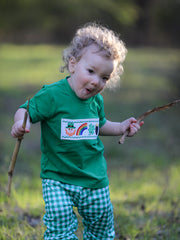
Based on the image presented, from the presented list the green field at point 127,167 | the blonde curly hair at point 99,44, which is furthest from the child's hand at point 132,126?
the green field at point 127,167

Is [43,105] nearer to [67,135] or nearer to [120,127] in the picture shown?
[67,135]

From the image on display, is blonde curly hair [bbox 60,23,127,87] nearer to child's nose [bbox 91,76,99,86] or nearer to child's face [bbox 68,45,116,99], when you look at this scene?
child's face [bbox 68,45,116,99]

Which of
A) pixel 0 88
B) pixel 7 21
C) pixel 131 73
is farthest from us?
pixel 131 73

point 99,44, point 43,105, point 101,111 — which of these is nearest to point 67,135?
point 43,105

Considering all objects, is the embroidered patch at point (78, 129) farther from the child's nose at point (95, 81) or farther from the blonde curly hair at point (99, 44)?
the blonde curly hair at point (99, 44)

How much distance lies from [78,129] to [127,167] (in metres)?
3.69

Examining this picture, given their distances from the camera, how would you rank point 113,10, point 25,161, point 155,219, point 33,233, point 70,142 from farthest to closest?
1. point 113,10
2. point 25,161
3. point 155,219
4. point 33,233
5. point 70,142

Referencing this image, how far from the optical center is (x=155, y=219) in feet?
10.3

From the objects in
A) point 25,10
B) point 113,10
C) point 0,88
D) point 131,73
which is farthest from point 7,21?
point 131,73

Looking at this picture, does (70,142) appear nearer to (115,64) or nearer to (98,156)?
(98,156)

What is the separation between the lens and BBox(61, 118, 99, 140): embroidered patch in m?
2.17

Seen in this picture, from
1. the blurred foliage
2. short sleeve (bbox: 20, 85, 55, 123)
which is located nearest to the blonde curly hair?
short sleeve (bbox: 20, 85, 55, 123)

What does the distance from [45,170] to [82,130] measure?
319mm

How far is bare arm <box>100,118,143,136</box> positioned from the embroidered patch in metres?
0.22
